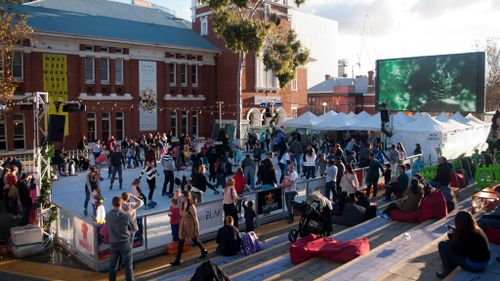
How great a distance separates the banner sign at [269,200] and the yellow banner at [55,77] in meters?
19.5

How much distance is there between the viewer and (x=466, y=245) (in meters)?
7.09

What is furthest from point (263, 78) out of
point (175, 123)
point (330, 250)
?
point (330, 250)

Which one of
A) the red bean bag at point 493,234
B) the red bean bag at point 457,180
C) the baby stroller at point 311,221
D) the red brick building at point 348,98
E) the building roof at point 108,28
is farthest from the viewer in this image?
the red brick building at point 348,98

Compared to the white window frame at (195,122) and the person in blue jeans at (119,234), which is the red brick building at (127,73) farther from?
the person in blue jeans at (119,234)

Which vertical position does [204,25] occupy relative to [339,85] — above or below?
above

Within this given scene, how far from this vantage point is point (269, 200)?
1338 centimetres

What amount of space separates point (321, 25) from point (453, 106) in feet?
165

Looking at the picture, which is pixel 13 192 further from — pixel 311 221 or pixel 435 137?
pixel 435 137

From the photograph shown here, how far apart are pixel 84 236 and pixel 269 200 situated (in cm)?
531

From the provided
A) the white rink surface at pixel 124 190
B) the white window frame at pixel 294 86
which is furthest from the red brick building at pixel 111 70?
the white window frame at pixel 294 86

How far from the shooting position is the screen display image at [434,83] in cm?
3434

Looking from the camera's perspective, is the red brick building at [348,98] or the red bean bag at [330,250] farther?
the red brick building at [348,98]

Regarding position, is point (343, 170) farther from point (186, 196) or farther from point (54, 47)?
point (54, 47)

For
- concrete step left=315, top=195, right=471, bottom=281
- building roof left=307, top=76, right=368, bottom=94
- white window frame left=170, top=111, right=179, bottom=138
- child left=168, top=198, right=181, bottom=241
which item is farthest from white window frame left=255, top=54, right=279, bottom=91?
concrete step left=315, top=195, right=471, bottom=281
